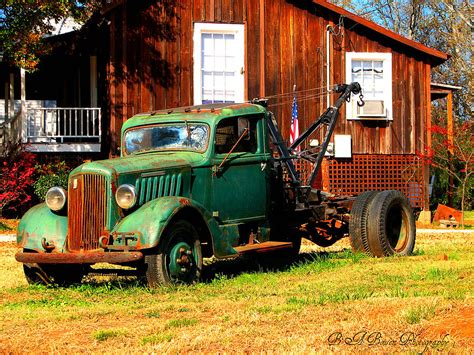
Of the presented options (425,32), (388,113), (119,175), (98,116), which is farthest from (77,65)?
(425,32)

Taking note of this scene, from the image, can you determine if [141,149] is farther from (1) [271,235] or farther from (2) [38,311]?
(2) [38,311]

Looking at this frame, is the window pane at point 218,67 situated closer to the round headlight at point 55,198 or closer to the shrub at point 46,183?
the shrub at point 46,183

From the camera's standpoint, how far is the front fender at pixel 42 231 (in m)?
10.3

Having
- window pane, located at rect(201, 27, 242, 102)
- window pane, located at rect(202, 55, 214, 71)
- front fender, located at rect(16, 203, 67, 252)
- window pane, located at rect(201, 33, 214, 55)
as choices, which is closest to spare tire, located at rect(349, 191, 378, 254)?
front fender, located at rect(16, 203, 67, 252)

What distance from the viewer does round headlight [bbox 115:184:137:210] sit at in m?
9.81

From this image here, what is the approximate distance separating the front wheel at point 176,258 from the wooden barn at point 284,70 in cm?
1239

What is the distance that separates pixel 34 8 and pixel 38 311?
1367 centimetres

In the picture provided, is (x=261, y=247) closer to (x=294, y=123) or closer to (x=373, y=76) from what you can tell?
(x=294, y=123)

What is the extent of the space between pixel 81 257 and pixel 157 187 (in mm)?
1309

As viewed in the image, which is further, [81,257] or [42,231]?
[42,231]

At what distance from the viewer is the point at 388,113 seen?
2333 cm

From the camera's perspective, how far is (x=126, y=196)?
984 centimetres

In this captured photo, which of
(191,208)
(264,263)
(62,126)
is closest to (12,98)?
(62,126)

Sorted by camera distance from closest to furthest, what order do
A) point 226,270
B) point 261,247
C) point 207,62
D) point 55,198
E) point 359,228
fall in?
point 55,198 < point 261,247 < point 226,270 < point 359,228 < point 207,62
